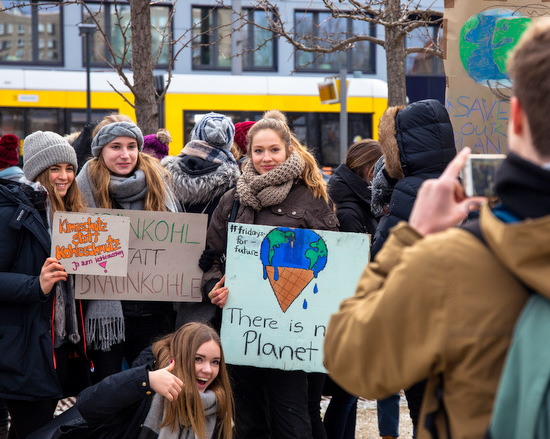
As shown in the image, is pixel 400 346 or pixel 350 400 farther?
pixel 350 400

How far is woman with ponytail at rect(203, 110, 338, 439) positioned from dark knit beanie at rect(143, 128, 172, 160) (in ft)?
7.47

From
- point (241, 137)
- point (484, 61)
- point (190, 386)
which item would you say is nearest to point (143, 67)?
point (241, 137)

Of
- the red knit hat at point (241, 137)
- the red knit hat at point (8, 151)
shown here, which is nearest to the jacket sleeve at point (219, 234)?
the red knit hat at point (8, 151)

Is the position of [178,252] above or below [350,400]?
above

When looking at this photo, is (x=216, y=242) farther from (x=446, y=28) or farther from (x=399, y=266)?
(x=399, y=266)

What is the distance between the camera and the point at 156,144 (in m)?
6.21

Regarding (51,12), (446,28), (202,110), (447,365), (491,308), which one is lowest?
(447,365)

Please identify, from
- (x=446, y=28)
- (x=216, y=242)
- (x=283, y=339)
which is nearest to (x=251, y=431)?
(x=283, y=339)

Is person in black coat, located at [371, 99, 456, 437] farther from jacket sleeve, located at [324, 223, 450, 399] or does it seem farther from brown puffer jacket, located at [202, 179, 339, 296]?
jacket sleeve, located at [324, 223, 450, 399]

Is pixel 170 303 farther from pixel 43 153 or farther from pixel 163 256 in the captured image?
pixel 43 153

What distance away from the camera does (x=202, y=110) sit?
15914 millimetres

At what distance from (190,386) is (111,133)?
1.57m

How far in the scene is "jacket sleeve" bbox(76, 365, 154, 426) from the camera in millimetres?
3191

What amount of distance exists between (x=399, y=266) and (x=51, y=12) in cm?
2243
